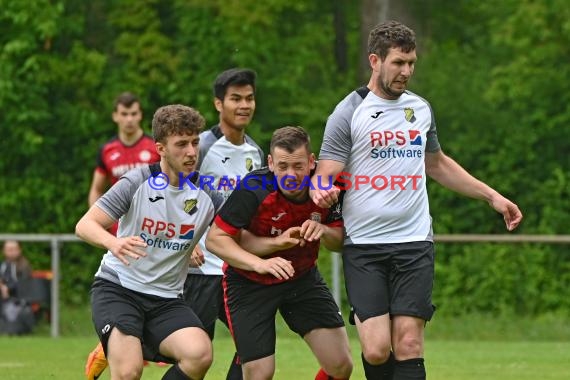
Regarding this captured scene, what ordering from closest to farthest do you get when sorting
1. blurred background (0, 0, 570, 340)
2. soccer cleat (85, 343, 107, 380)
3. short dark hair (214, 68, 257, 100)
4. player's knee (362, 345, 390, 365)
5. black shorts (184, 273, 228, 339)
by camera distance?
player's knee (362, 345, 390, 365), soccer cleat (85, 343, 107, 380), black shorts (184, 273, 228, 339), short dark hair (214, 68, 257, 100), blurred background (0, 0, 570, 340)

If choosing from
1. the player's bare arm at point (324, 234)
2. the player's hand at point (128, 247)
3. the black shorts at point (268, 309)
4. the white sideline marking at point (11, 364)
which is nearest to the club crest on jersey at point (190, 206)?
the black shorts at point (268, 309)

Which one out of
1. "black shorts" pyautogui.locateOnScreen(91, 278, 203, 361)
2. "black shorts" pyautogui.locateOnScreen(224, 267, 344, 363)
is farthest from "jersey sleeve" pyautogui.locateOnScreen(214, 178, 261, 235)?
"black shorts" pyautogui.locateOnScreen(91, 278, 203, 361)

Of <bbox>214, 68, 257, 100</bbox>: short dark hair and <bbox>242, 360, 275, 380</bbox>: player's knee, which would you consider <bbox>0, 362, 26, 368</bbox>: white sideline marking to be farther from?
<bbox>242, 360, 275, 380</bbox>: player's knee

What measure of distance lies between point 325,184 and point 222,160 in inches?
60.2

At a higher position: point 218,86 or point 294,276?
point 218,86

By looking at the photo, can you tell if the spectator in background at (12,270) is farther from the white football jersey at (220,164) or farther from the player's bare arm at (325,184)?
the player's bare arm at (325,184)

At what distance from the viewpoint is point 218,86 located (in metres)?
8.16

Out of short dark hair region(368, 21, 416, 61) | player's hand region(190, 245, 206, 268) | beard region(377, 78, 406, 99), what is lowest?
player's hand region(190, 245, 206, 268)

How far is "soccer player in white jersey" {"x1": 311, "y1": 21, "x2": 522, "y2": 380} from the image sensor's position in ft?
21.9

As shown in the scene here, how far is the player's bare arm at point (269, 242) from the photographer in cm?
673

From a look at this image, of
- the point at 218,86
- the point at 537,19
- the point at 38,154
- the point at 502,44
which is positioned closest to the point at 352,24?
the point at 502,44

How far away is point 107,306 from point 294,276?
3.43 feet

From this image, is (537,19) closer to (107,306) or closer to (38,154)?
(38,154)

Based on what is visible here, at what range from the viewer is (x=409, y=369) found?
6609mm
